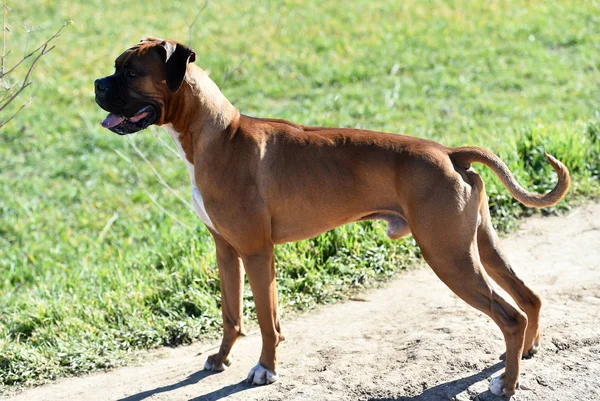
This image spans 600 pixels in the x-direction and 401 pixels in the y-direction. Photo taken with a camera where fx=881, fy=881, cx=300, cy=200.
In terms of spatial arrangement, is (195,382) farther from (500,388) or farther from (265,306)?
(500,388)

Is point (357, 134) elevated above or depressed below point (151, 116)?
below

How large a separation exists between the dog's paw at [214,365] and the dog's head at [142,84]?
59.4 inches

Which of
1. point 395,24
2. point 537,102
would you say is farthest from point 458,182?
point 395,24

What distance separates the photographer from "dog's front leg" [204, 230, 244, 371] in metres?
5.25

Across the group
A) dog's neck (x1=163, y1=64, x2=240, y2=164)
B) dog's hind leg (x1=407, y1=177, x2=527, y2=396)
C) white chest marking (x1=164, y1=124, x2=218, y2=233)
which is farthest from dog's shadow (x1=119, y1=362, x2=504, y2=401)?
dog's neck (x1=163, y1=64, x2=240, y2=164)

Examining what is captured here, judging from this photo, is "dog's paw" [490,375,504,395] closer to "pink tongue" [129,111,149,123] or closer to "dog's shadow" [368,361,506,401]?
"dog's shadow" [368,361,506,401]

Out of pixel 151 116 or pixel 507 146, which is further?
pixel 507 146

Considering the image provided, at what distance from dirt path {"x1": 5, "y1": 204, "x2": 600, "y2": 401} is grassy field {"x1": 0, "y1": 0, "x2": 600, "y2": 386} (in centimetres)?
33

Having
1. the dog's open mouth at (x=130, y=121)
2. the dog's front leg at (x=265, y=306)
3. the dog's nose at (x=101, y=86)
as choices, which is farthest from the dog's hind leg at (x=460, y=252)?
the dog's nose at (x=101, y=86)

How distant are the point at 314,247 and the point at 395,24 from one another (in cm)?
675

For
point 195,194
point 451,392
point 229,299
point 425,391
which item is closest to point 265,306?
point 229,299

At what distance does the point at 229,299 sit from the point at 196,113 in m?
1.16

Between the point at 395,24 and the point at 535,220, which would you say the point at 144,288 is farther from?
the point at 395,24

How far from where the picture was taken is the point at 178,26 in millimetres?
13008
